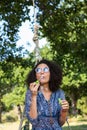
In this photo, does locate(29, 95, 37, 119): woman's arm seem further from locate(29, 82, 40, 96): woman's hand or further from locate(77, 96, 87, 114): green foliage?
locate(77, 96, 87, 114): green foliage

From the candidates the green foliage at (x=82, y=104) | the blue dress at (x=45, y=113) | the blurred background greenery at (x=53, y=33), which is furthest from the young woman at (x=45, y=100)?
the green foliage at (x=82, y=104)

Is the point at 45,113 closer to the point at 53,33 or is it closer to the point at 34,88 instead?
the point at 34,88

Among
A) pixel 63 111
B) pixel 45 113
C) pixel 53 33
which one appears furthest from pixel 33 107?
pixel 53 33

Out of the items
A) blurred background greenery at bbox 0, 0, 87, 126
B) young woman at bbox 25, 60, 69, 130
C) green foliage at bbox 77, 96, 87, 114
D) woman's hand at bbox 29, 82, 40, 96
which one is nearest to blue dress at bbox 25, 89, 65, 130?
young woman at bbox 25, 60, 69, 130

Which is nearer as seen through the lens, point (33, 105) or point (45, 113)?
point (33, 105)

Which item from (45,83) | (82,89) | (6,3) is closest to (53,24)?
(6,3)

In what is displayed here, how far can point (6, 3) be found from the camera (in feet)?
49.8

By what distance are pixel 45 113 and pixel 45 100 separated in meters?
0.14

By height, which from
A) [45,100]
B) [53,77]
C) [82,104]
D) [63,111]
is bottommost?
[63,111]

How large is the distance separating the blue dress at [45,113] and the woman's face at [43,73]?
0.46ft

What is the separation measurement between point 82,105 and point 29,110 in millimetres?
51770

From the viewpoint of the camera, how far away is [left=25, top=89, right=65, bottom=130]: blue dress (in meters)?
4.83

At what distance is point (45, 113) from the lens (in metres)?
4.87

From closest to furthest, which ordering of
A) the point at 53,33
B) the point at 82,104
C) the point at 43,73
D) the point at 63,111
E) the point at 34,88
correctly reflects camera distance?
the point at 34,88 < the point at 63,111 < the point at 43,73 < the point at 53,33 < the point at 82,104
